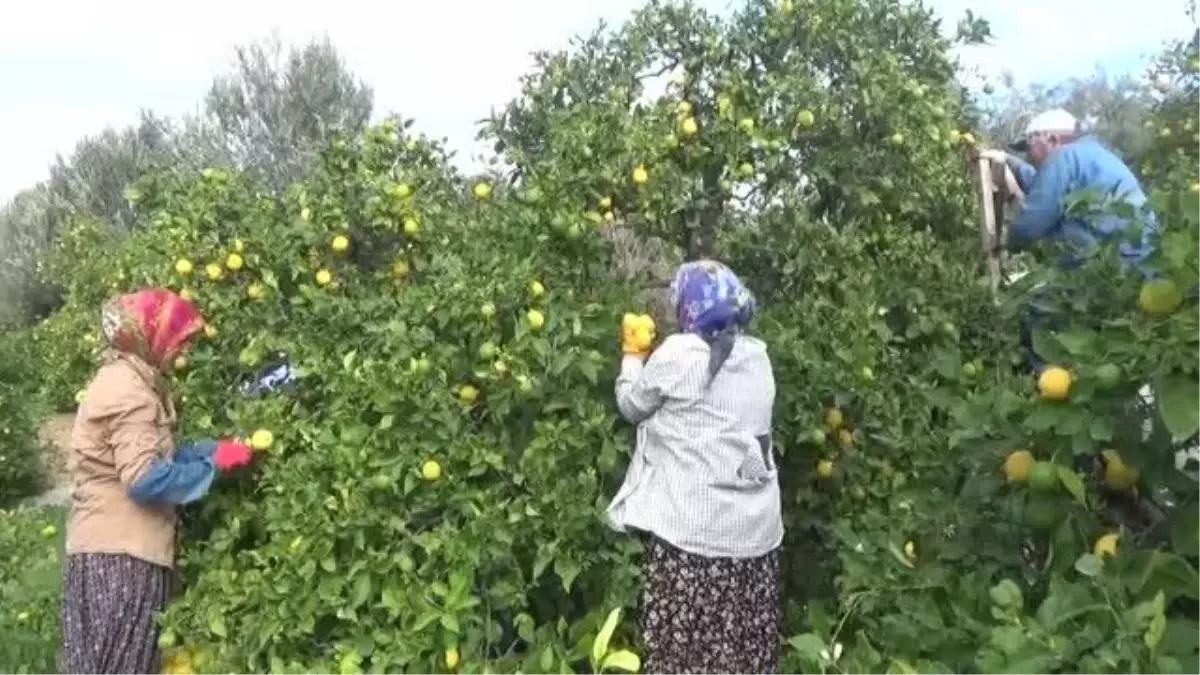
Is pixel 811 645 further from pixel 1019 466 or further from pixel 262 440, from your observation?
pixel 262 440

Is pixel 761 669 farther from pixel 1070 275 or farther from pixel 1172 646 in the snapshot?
pixel 1172 646

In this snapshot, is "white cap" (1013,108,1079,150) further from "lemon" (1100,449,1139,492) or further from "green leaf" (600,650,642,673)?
"lemon" (1100,449,1139,492)

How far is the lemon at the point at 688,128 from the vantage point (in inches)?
155

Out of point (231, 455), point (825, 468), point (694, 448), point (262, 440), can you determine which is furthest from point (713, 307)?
point (231, 455)

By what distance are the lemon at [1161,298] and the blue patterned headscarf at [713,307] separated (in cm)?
134

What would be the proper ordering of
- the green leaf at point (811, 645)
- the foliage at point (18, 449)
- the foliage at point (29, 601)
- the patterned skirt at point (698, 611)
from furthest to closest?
the foliage at point (18, 449)
the foliage at point (29, 601)
the patterned skirt at point (698, 611)
the green leaf at point (811, 645)

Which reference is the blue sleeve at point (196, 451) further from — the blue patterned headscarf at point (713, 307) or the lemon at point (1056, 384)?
the lemon at point (1056, 384)

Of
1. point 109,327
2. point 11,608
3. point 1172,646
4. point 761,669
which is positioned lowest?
point 761,669

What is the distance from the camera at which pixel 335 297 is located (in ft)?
12.8

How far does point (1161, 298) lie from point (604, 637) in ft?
5.33

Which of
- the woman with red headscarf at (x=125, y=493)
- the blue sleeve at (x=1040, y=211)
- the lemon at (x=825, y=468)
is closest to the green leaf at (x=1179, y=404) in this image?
the lemon at (x=825, y=468)

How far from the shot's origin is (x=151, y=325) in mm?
3885

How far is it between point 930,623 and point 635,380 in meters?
1.10

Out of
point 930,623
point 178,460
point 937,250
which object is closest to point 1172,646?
point 930,623
